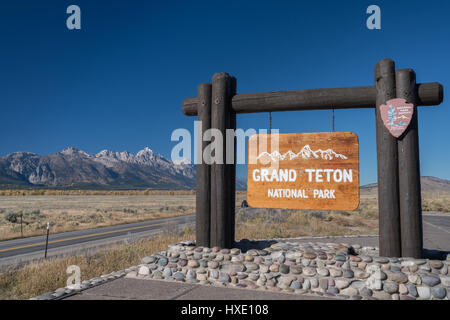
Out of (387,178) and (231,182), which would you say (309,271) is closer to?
(387,178)

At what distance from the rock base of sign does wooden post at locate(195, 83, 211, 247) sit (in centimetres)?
34

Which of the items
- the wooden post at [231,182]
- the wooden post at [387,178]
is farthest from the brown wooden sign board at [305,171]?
the wooden post at [387,178]

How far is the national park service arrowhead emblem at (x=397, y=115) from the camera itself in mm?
5703

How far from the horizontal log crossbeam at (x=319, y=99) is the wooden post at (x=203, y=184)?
624 millimetres

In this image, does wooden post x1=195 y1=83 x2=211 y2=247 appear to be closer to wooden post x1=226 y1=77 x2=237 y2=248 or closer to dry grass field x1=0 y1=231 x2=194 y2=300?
wooden post x1=226 y1=77 x2=237 y2=248

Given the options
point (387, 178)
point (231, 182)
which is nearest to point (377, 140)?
point (387, 178)

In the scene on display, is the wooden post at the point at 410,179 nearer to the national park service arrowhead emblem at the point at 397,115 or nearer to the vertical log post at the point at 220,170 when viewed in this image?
the national park service arrowhead emblem at the point at 397,115

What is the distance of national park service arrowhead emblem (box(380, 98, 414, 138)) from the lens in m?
5.70

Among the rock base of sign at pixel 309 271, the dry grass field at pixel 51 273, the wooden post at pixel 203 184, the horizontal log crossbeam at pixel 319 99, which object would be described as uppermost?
the horizontal log crossbeam at pixel 319 99

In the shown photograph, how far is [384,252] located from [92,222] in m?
21.4

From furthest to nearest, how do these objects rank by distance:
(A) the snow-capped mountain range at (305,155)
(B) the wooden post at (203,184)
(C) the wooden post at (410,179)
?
(B) the wooden post at (203,184), (A) the snow-capped mountain range at (305,155), (C) the wooden post at (410,179)

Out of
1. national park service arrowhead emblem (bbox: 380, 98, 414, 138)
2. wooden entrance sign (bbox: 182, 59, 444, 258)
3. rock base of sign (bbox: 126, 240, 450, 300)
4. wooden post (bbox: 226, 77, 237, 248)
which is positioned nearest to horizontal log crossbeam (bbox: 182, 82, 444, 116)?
wooden entrance sign (bbox: 182, 59, 444, 258)

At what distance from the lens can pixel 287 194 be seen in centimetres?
668
